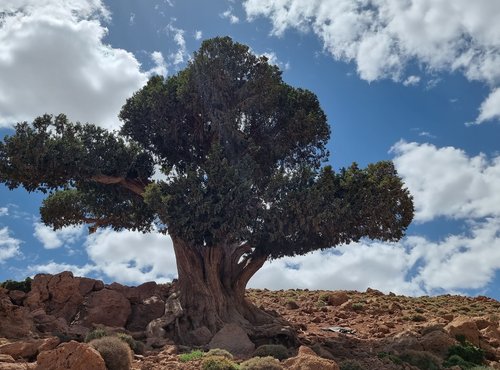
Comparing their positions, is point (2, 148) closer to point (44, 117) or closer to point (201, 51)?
point (44, 117)

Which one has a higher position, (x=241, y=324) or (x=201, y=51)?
(x=201, y=51)

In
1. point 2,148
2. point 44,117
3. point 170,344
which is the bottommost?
point 170,344

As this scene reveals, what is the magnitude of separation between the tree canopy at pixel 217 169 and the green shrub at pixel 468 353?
20.4 feet

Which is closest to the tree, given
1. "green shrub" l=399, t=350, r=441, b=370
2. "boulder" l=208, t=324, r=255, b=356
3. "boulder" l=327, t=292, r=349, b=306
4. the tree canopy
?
the tree canopy

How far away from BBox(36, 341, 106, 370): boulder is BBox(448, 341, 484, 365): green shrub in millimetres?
15431

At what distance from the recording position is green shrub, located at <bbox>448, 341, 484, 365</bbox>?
2248cm

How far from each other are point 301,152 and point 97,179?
453 inches

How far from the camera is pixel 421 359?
20984mm

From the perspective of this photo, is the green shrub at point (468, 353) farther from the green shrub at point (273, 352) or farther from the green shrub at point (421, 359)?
the green shrub at point (273, 352)

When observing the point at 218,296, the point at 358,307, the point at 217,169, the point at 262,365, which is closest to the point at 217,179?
the point at 217,169

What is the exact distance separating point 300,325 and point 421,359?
9304 millimetres

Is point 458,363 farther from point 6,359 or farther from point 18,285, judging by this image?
point 18,285

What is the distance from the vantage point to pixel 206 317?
26.7 metres

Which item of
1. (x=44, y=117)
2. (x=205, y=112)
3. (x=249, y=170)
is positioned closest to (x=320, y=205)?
(x=249, y=170)
